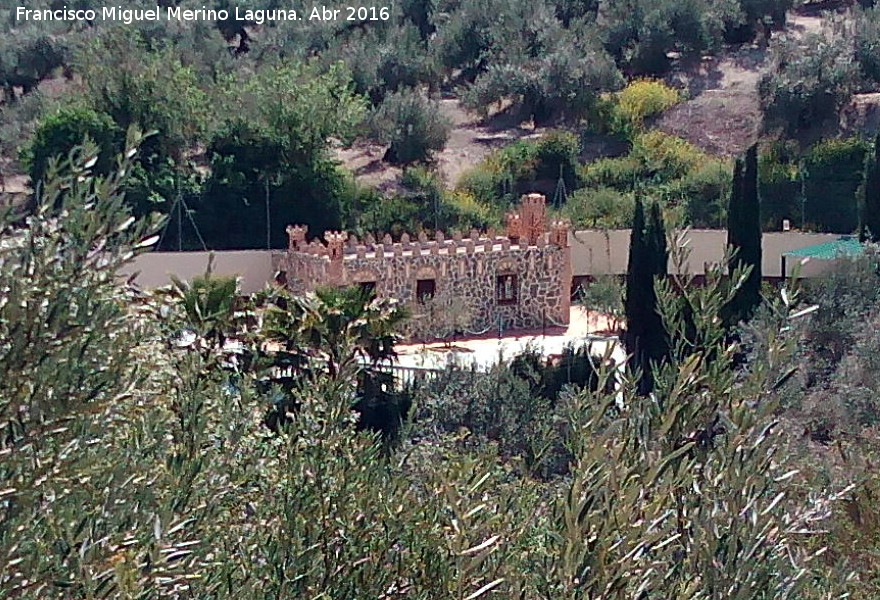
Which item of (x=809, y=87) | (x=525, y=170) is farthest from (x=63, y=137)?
(x=809, y=87)

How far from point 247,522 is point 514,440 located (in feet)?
35.6

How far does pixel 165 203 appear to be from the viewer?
29.2 meters

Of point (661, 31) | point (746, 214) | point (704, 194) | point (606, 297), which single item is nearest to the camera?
point (746, 214)

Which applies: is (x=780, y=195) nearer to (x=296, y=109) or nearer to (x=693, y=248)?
(x=693, y=248)

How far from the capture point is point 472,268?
1004 inches

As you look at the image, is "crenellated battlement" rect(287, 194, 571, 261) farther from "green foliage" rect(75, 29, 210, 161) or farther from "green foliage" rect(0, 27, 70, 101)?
"green foliage" rect(0, 27, 70, 101)

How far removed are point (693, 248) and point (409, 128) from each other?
10.8 meters

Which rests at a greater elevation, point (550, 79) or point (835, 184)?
point (550, 79)

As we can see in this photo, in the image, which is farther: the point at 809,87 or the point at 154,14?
the point at 154,14

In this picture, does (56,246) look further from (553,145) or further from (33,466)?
(553,145)

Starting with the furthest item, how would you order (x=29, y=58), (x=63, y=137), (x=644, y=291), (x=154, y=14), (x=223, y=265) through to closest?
(x=154, y=14) → (x=29, y=58) → (x=63, y=137) → (x=223, y=265) → (x=644, y=291)

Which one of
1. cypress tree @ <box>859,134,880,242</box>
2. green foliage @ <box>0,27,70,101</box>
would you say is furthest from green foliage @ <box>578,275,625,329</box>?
green foliage @ <box>0,27,70,101</box>

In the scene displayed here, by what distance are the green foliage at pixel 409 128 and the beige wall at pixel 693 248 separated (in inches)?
328

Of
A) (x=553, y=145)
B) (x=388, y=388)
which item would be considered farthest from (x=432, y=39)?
(x=388, y=388)
